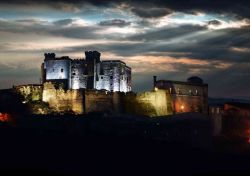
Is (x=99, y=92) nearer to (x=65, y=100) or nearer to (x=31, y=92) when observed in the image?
(x=65, y=100)

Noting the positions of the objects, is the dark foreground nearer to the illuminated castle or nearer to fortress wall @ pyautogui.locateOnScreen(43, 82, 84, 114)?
fortress wall @ pyautogui.locateOnScreen(43, 82, 84, 114)

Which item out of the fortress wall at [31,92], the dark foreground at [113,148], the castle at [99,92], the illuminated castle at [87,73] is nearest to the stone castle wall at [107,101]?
the castle at [99,92]

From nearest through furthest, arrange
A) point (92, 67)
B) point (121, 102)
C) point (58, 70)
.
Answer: point (121, 102) < point (92, 67) < point (58, 70)

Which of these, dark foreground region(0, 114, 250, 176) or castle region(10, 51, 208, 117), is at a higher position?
castle region(10, 51, 208, 117)

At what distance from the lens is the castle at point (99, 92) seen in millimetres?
118938

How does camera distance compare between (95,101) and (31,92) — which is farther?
(31,92)

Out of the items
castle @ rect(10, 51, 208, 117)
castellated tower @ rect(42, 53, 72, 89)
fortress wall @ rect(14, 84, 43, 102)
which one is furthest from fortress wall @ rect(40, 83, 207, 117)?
castellated tower @ rect(42, 53, 72, 89)

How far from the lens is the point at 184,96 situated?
12400cm

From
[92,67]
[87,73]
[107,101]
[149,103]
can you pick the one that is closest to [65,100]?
[107,101]

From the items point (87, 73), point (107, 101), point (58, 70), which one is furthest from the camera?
point (58, 70)

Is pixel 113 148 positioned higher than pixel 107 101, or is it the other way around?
pixel 107 101

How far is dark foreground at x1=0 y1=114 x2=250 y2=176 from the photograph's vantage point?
10419 cm

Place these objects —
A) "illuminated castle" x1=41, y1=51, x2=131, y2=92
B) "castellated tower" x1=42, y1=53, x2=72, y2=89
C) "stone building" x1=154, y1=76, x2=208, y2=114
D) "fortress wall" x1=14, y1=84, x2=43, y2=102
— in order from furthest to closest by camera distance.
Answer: "castellated tower" x1=42, y1=53, x2=72, y2=89, "illuminated castle" x1=41, y1=51, x2=131, y2=92, "stone building" x1=154, y1=76, x2=208, y2=114, "fortress wall" x1=14, y1=84, x2=43, y2=102

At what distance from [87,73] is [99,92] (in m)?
6.92
